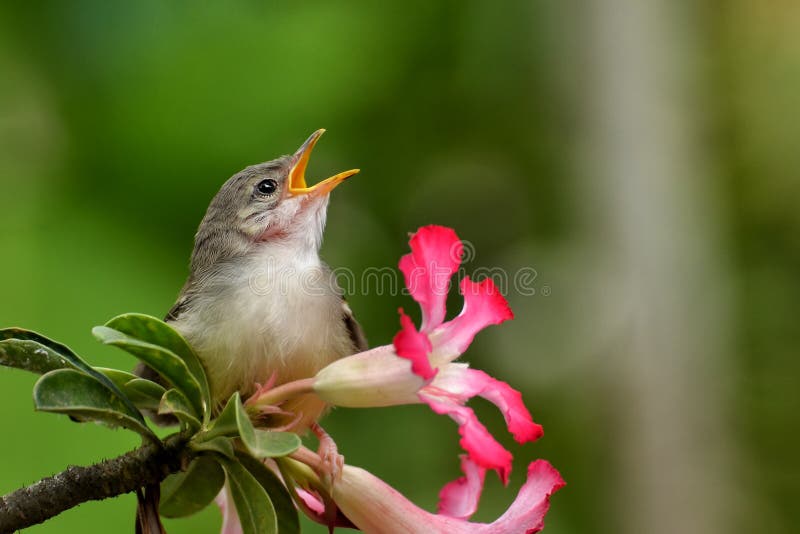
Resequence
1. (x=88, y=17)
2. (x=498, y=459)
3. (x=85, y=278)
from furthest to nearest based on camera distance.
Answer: (x=88, y=17) < (x=85, y=278) < (x=498, y=459)

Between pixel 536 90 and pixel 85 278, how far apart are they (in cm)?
275

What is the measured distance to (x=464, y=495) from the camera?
1690 mm

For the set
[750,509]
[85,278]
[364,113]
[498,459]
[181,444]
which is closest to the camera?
[498,459]

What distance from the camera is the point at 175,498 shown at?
1668 mm

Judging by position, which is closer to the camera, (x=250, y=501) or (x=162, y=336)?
(x=250, y=501)

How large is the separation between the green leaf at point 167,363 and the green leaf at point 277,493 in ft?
0.40

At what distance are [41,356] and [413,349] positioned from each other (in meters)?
0.60

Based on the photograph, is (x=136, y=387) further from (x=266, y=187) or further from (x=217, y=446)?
(x=266, y=187)

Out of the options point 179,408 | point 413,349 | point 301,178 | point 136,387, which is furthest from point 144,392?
point 301,178

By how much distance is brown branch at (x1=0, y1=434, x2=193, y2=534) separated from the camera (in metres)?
1.34

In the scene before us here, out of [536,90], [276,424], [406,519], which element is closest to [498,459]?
[406,519]

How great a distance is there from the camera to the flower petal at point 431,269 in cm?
144

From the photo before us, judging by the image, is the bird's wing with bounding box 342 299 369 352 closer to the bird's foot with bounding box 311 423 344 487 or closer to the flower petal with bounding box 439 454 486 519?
the flower petal with bounding box 439 454 486 519

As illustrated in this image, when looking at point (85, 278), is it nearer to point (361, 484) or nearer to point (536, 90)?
point (361, 484)
